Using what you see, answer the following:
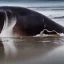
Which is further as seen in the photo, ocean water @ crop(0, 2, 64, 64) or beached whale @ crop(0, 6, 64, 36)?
beached whale @ crop(0, 6, 64, 36)

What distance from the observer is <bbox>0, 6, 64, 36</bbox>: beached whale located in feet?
7.98

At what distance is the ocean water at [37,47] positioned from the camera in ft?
5.68

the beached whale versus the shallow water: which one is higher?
the beached whale

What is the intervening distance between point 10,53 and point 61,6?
2.69 feet

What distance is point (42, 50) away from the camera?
2.03 metres

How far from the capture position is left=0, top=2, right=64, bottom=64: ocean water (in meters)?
1.73

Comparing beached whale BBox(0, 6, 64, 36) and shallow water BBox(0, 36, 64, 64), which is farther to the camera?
beached whale BBox(0, 6, 64, 36)

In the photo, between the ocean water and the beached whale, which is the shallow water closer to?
the ocean water

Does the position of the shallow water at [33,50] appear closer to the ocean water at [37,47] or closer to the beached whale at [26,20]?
the ocean water at [37,47]

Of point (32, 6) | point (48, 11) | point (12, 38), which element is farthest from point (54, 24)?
point (12, 38)

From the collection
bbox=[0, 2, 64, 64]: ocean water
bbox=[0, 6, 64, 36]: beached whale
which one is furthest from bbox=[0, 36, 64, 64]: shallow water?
bbox=[0, 6, 64, 36]: beached whale

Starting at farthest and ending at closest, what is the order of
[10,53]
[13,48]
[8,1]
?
[8,1], [13,48], [10,53]

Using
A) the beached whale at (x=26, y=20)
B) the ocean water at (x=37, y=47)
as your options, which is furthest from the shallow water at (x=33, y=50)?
the beached whale at (x=26, y=20)

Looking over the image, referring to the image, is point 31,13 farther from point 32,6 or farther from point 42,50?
point 42,50
